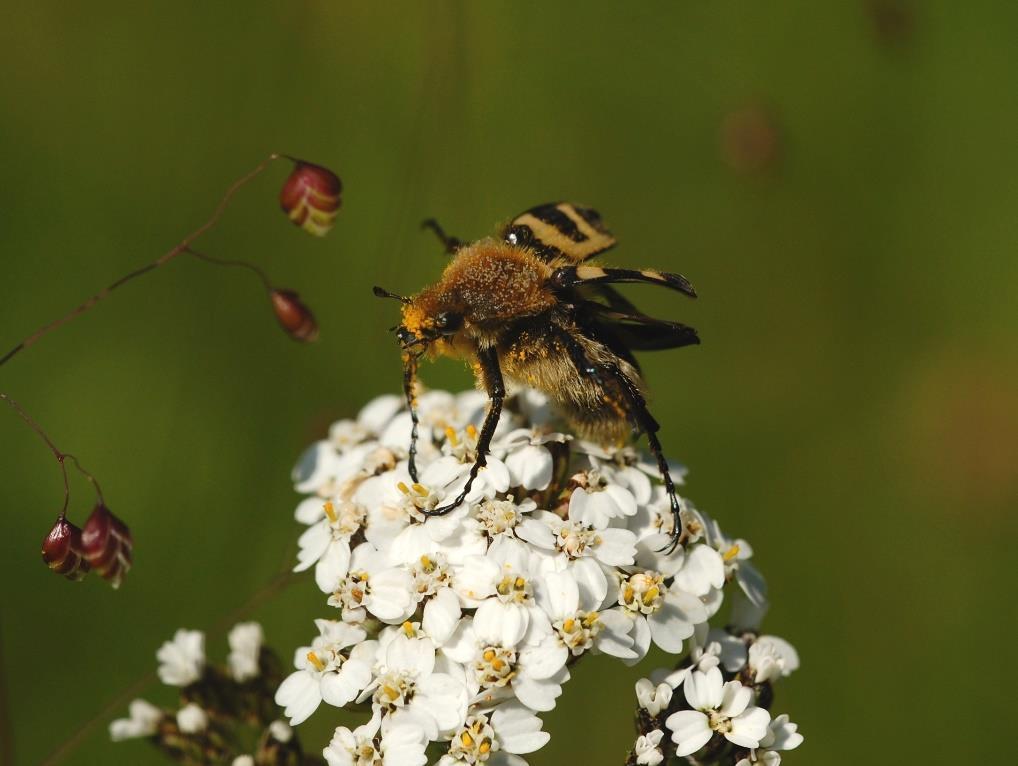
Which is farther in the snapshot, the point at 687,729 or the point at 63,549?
the point at 687,729

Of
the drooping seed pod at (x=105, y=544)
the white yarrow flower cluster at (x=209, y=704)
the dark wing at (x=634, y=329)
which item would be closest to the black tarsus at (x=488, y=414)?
the dark wing at (x=634, y=329)

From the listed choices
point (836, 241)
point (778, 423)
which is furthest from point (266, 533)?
point (836, 241)

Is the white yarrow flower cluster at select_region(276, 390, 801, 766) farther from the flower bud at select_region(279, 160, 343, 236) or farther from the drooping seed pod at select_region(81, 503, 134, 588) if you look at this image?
the flower bud at select_region(279, 160, 343, 236)

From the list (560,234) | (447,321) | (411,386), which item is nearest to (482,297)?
(447,321)

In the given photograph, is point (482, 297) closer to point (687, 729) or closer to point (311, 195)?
point (311, 195)

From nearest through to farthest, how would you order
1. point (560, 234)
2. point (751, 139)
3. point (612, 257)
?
point (560, 234) < point (751, 139) < point (612, 257)

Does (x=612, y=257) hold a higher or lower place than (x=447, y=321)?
lower

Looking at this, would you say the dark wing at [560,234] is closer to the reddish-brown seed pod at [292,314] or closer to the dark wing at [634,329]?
the dark wing at [634,329]

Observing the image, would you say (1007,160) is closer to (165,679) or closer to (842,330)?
(842,330)
